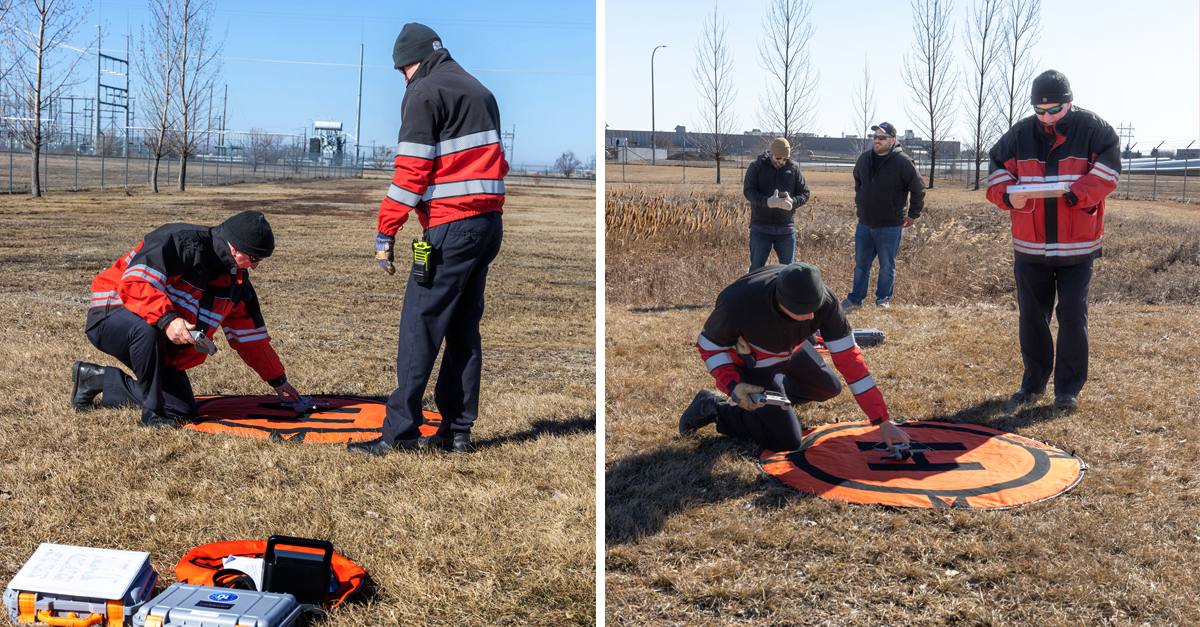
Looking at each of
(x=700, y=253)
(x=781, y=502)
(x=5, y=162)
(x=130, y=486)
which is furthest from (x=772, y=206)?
(x=5, y=162)

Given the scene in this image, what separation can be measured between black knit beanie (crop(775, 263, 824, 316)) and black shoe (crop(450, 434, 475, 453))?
5.01 feet

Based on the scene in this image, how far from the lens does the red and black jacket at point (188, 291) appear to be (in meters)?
3.70

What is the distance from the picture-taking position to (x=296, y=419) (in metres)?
4.19

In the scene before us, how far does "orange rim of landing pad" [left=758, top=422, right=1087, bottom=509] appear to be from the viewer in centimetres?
333

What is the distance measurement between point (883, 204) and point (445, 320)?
4373mm

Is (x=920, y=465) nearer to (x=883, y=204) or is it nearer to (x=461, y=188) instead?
(x=461, y=188)

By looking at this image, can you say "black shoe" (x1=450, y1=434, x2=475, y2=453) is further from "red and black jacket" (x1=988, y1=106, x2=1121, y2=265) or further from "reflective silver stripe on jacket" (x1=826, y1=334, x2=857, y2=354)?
"red and black jacket" (x1=988, y1=106, x2=1121, y2=265)

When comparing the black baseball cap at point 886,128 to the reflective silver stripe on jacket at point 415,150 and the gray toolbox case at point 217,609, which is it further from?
the gray toolbox case at point 217,609

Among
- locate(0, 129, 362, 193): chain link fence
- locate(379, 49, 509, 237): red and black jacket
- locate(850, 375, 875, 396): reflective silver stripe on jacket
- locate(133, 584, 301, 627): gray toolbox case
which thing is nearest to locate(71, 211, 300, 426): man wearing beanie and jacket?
locate(379, 49, 509, 237): red and black jacket

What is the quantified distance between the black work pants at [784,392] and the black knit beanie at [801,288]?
2.12ft

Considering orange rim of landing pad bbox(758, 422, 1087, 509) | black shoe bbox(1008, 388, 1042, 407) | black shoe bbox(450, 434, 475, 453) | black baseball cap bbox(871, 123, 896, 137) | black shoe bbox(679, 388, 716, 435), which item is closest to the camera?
orange rim of landing pad bbox(758, 422, 1087, 509)

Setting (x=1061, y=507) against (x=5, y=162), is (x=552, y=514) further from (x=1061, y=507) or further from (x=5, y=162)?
(x=5, y=162)

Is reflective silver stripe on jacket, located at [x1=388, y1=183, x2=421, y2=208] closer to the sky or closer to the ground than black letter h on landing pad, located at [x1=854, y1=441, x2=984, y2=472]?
closer to the sky

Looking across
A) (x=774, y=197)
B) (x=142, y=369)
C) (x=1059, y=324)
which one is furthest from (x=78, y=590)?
(x=774, y=197)
